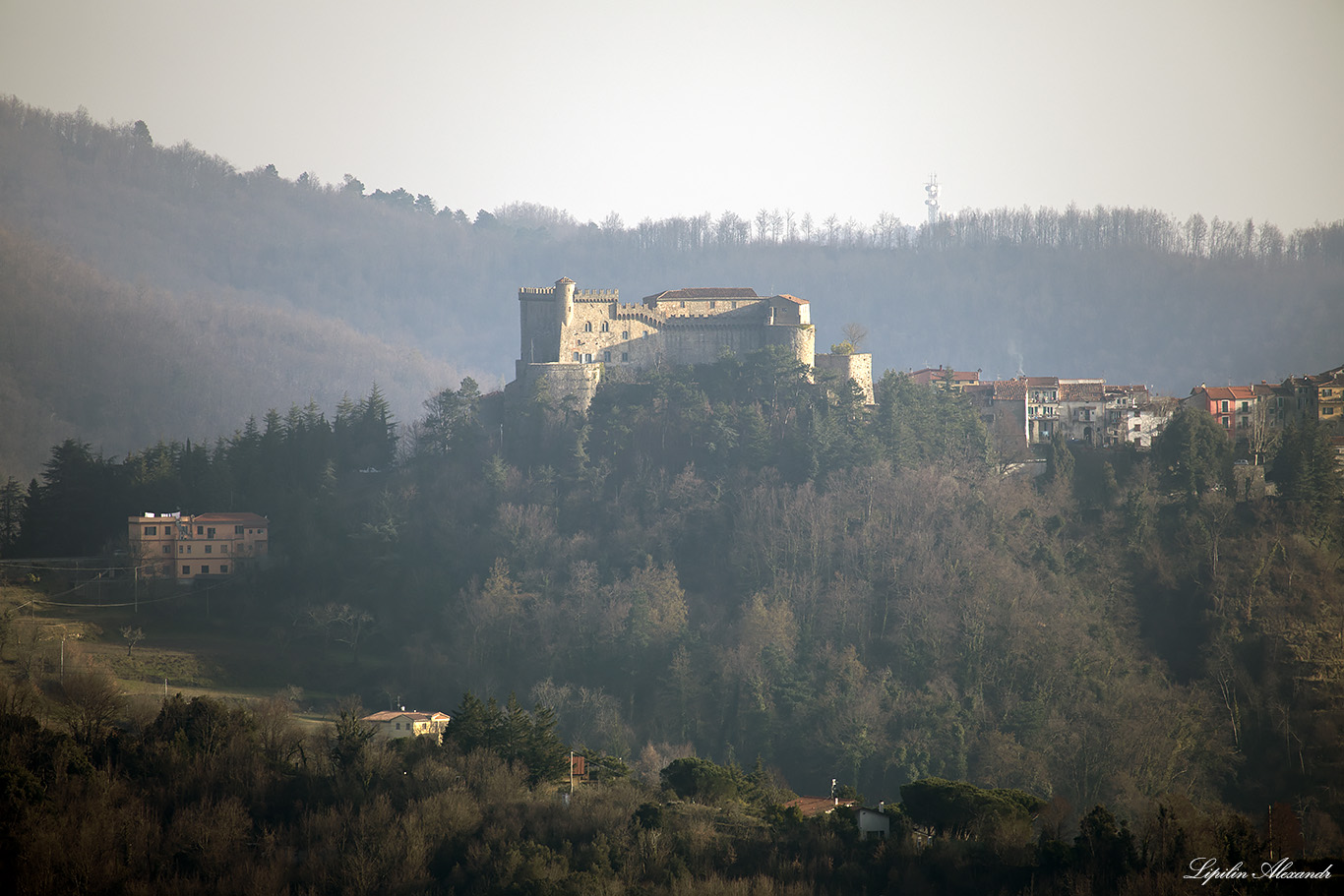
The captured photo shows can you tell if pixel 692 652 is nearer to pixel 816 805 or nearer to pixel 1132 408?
pixel 816 805

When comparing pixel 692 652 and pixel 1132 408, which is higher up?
pixel 1132 408

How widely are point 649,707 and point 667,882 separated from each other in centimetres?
1797

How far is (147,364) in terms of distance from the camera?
107 meters

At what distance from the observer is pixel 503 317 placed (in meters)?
145

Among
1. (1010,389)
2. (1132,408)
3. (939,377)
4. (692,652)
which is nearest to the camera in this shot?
(692,652)

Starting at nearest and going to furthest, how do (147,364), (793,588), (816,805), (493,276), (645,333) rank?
(816,805) < (793,588) < (645,333) < (147,364) < (493,276)

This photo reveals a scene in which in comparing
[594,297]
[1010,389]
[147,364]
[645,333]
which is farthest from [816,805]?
[147,364]

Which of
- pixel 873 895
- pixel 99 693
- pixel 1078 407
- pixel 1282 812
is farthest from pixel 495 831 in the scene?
pixel 1078 407

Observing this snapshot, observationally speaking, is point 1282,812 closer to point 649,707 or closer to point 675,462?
point 649,707

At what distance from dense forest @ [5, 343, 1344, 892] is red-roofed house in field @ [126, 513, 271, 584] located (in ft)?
3.70

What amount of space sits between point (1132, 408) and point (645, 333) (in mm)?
20281

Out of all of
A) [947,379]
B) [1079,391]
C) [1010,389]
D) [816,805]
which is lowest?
[816,805]

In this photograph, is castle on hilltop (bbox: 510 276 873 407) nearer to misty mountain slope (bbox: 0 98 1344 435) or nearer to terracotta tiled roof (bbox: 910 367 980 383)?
terracotta tiled roof (bbox: 910 367 980 383)

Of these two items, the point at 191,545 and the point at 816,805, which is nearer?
the point at 816,805
